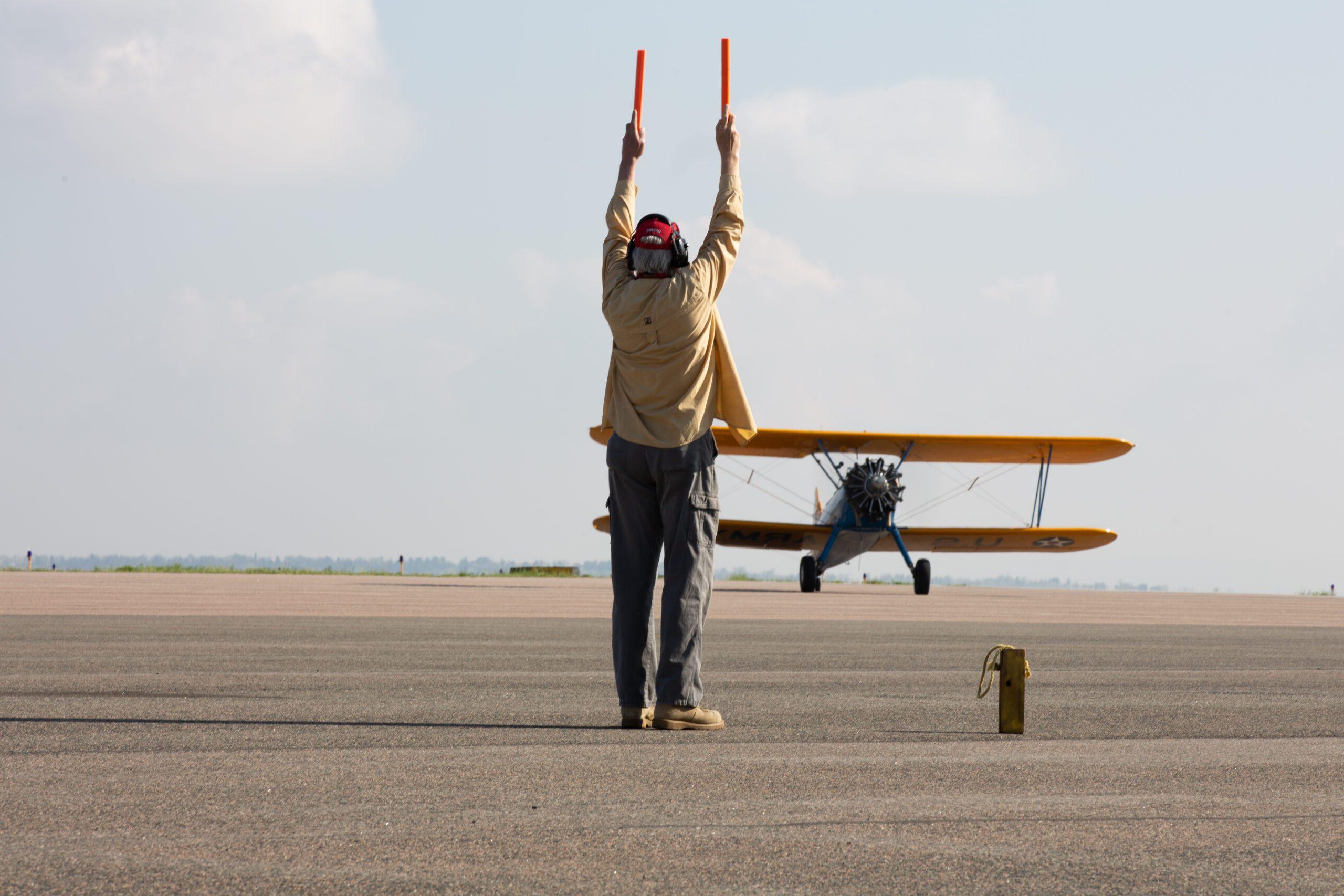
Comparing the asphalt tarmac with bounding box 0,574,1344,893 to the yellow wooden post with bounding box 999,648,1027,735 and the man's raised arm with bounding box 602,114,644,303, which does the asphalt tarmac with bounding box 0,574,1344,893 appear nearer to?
the yellow wooden post with bounding box 999,648,1027,735

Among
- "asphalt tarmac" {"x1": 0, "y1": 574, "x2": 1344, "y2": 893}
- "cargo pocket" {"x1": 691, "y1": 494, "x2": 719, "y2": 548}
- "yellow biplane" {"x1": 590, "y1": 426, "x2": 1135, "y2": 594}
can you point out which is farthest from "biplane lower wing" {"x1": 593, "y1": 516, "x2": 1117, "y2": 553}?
"cargo pocket" {"x1": 691, "y1": 494, "x2": 719, "y2": 548}

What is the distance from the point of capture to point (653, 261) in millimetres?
4934

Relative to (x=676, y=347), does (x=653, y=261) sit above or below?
above

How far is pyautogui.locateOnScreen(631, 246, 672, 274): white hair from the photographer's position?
4.93 metres

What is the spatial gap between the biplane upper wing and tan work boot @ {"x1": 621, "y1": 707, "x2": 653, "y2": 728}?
2364cm

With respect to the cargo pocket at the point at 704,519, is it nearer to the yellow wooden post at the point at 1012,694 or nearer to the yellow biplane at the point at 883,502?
the yellow wooden post at the point at 1012,694

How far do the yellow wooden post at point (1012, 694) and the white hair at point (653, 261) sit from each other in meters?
1.89

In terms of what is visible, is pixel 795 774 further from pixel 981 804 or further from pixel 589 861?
pixel 589 861

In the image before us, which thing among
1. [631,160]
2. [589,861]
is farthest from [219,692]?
[589,861]

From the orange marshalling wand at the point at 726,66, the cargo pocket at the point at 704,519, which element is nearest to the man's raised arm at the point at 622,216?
the orange marshalling wand at the point at 726,66

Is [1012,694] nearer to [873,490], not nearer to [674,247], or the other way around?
[674,247]

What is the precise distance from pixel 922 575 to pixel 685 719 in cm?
2446

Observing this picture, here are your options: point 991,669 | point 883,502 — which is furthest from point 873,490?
point 991,669

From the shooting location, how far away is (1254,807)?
10.3ft
